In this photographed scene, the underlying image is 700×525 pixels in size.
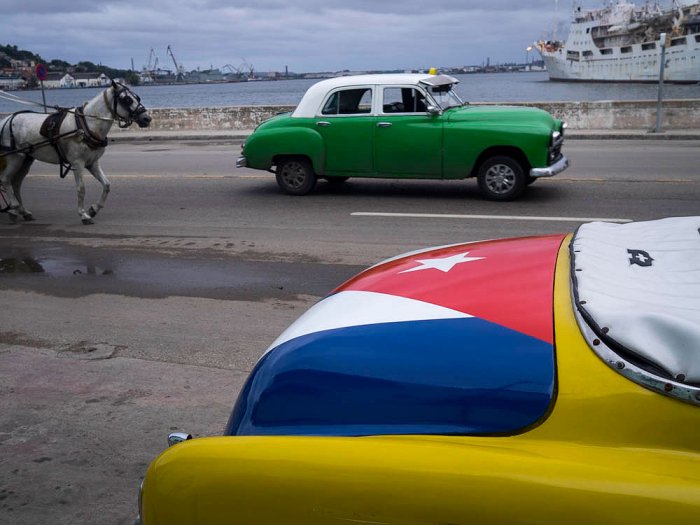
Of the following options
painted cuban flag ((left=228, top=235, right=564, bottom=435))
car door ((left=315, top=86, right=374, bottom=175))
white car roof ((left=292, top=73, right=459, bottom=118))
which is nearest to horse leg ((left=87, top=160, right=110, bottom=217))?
white car roof ((left=292, top=73, right=459, bottom=118))

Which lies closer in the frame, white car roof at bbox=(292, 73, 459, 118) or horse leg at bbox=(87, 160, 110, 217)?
horse leg at bbox=(87, 160, 110, 217)

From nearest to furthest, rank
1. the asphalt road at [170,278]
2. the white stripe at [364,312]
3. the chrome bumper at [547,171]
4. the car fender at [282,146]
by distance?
the white stripe at [364,312], the asphalt road at [170,278], the chrome bumper at [547,171], the car fender at [282,146]

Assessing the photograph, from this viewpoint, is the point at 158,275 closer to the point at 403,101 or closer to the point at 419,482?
the point at 403,101

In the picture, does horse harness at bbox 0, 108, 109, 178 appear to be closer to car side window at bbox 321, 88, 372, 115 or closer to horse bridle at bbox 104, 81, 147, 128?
horse bridle at bbox 104, 81, 147, 128

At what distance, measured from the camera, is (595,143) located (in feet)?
66.3

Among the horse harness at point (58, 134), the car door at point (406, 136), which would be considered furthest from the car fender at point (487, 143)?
the horse harness at point (58, 134)

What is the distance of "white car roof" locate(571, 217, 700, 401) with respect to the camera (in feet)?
6.50

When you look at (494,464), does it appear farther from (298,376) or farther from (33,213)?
(33,213)

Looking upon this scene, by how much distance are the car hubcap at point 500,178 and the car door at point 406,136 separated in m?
0.77

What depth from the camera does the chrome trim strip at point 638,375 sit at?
1890 millimetres

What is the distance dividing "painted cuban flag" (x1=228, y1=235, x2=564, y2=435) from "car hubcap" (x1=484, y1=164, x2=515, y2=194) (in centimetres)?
908

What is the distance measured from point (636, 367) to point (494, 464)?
1.46ft

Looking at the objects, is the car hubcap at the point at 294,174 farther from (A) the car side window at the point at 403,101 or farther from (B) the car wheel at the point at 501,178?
(B) the car wheel at the point at 501,178

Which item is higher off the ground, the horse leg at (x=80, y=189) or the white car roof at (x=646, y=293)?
the white car roof at (x=646, y=293)
